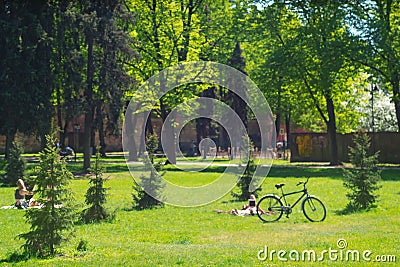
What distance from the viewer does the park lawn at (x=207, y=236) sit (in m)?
9.93

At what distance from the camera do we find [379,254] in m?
10.2

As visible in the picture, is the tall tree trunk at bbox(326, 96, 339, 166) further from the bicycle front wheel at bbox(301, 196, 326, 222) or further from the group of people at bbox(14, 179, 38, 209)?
the group of people at bbox(14, 179, 38, 209)

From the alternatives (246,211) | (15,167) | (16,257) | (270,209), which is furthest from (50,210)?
(15,167)

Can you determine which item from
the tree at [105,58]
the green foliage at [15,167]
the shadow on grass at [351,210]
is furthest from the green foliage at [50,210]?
the tree at [105,58]

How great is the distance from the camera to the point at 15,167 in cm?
2562

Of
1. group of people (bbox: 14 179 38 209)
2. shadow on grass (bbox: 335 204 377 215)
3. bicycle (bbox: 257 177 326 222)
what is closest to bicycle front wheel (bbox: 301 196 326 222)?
bicycle (bbox: 257 177 326 222)

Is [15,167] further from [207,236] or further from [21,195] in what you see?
[207,236]

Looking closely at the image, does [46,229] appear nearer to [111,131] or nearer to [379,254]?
[379,254]

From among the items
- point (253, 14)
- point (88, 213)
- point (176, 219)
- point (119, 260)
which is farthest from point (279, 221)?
point (253, 14)

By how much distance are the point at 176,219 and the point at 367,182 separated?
5.94 meters

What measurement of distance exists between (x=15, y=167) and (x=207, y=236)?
15135 millimetres

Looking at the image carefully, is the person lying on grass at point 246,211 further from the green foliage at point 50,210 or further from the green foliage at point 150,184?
the green foliage at point 50,210

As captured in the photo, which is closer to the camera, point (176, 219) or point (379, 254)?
point (379, 254)

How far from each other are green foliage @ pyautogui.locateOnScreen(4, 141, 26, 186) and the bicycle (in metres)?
13.4
